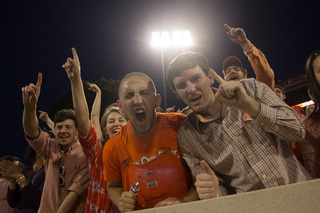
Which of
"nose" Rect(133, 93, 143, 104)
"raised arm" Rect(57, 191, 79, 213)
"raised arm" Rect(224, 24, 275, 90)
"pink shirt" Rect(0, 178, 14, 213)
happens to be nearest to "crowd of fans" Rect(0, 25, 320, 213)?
"nose" Rect(133, 93, 143, 104)

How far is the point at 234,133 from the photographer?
174 centimetres

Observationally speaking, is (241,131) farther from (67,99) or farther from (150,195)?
(67,99)

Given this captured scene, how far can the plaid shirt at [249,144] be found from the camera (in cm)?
158

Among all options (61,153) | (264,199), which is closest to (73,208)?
(61,153)

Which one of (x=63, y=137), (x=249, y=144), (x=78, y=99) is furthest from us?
(x=63, y=137)

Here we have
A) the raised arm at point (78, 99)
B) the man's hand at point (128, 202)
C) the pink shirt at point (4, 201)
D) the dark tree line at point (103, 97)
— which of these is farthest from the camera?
the dark tree line at point (103, 97)

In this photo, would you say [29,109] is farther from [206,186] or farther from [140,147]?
[206,186]

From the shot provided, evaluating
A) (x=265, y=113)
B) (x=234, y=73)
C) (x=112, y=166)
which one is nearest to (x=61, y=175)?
(x=112, y=166)

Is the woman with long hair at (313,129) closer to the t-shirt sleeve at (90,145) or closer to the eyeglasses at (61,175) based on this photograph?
the t-shirt sleeve at (90,145)

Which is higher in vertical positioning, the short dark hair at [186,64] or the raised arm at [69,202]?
the short dark hair at [186,64]

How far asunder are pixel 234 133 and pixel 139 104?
78 cm

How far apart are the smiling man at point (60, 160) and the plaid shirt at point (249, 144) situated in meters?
1.51

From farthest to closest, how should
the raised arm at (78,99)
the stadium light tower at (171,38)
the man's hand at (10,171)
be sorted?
the stadium light tower at (171,38) < the man's hand at (10,171) < the raised arm at (78,99)

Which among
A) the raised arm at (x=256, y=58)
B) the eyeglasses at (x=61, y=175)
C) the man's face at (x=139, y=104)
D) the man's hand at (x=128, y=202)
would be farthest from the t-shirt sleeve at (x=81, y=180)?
the raised arm at (x=256, y=58)
